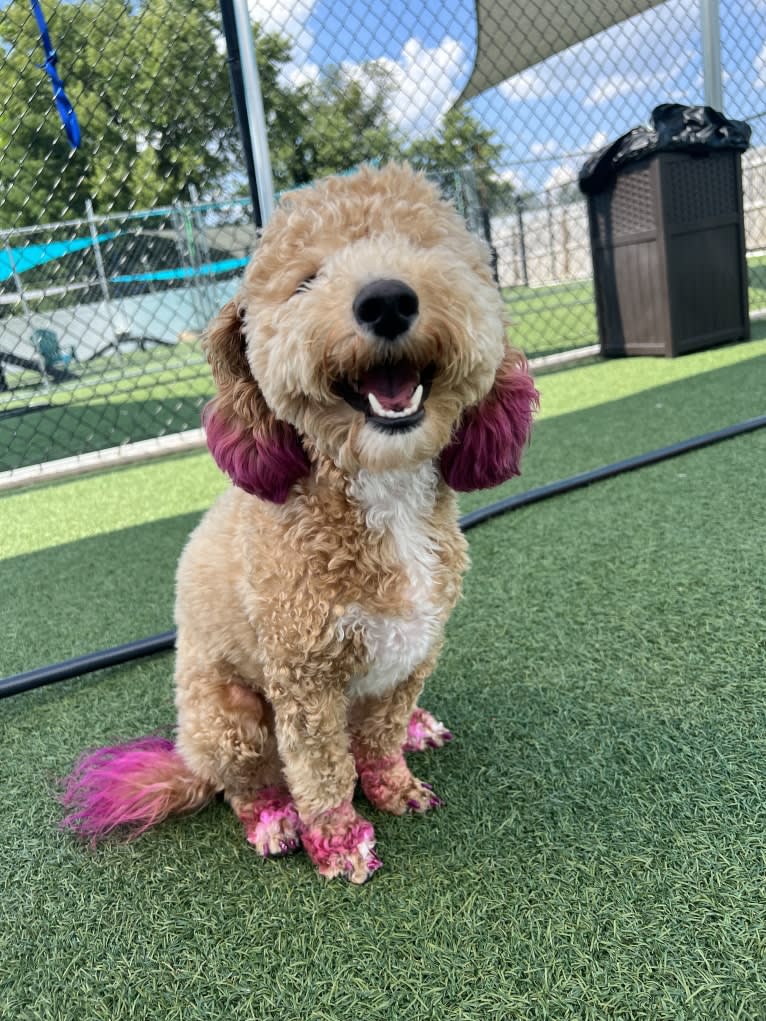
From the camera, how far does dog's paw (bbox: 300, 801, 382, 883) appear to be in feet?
4.03

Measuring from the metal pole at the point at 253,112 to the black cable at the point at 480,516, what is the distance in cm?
129

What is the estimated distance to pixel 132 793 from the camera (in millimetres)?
1367

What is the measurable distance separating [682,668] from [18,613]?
6.92 ft

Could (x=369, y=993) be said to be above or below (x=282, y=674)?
below

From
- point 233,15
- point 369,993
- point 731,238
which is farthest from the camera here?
point 731,238

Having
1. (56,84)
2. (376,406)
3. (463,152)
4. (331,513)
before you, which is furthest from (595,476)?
(463,152)

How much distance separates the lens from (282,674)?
1.17 meters

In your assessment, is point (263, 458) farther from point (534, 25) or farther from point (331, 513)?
point (534, 25)

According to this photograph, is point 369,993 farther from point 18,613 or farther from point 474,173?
point 474,173

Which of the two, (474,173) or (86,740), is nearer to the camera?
(86,740)

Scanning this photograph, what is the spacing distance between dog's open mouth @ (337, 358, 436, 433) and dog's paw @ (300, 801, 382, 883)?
723 mm

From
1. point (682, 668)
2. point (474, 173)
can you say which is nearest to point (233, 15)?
point (682, 668)

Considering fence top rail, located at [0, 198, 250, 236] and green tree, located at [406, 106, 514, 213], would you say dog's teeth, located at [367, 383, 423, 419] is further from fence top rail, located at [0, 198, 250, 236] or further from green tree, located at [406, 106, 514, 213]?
green tree, located at [406, 106, 514, 213]

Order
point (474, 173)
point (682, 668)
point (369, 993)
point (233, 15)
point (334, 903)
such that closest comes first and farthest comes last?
point (369, 993) < point (334, 903) < point (682, 668) < point (233, 15) < point (474, 173)
